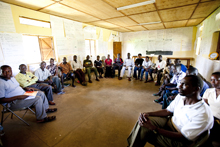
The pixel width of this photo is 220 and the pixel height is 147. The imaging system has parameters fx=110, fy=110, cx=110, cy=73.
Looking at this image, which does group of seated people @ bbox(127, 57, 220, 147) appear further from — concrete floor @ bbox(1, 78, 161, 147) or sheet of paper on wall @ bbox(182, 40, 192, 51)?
sheet of paper on wall @ bbox(182, 40, 192, 51)

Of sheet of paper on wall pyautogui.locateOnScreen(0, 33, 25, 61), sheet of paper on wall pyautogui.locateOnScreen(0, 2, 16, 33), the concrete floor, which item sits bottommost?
the concrete floor

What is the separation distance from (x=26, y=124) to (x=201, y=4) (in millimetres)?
5424

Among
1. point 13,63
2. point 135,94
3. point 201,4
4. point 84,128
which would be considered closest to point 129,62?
point 135,94

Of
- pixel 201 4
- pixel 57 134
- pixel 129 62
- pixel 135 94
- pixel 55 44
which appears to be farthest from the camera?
pixel 129 62

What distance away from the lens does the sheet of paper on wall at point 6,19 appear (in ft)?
9.87

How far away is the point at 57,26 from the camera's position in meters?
4.49

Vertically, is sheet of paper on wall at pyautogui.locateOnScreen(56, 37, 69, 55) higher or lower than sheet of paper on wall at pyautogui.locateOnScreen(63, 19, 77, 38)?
lower

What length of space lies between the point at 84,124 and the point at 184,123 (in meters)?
1.74

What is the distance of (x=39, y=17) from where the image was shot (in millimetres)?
3844

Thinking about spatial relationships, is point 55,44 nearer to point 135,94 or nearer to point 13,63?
point 13,63

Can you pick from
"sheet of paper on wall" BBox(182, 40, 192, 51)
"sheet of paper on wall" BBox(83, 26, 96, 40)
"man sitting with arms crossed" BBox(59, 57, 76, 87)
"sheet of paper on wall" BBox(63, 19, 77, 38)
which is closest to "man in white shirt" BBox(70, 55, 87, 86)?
"man sitting with arms crossed" BBox(59, 57, 76, 87)

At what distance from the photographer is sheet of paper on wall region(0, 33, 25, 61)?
10.2 ft

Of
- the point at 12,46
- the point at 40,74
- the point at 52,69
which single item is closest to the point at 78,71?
the point at 52,69

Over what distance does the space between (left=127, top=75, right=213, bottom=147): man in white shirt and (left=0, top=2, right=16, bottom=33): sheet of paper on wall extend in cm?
420
